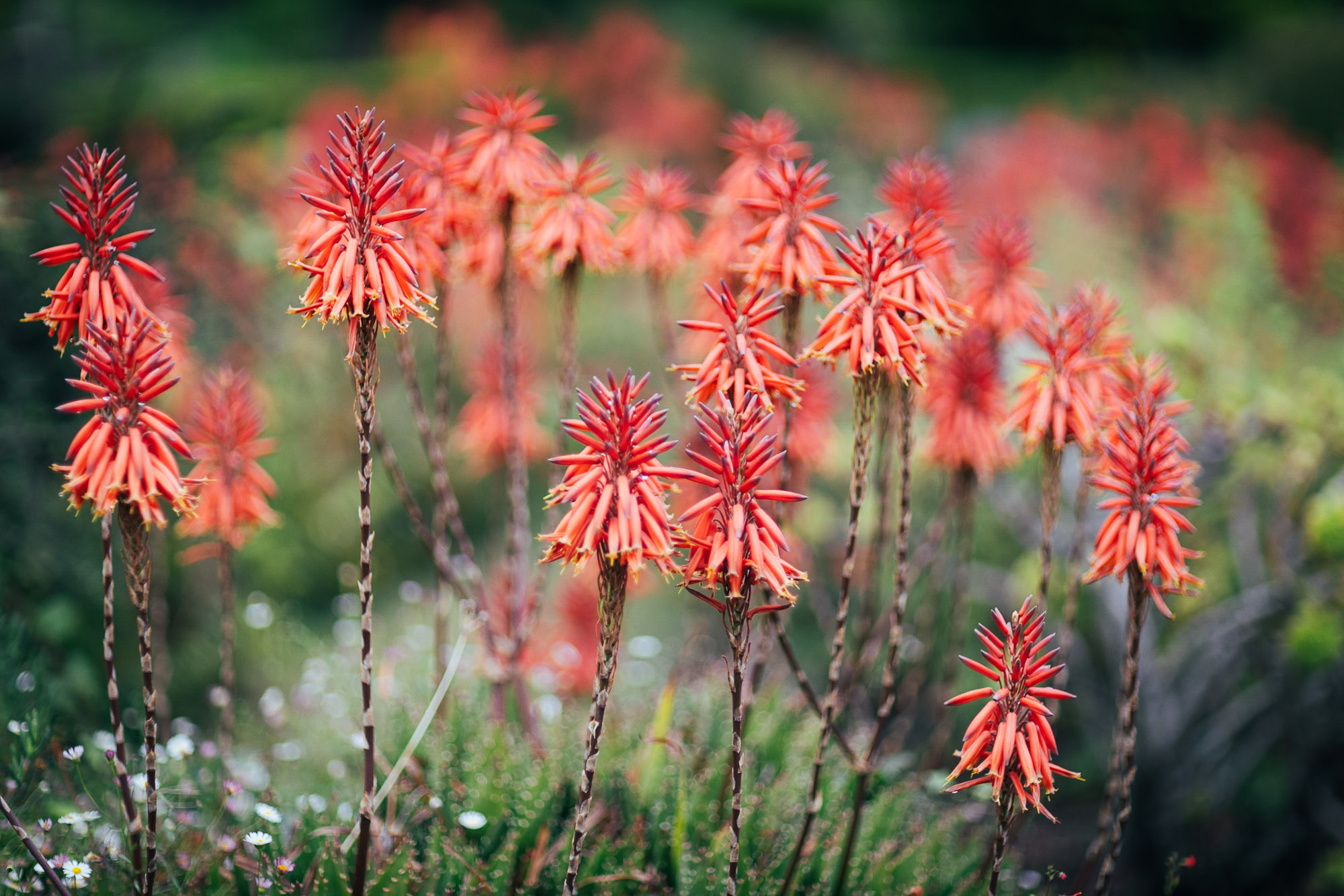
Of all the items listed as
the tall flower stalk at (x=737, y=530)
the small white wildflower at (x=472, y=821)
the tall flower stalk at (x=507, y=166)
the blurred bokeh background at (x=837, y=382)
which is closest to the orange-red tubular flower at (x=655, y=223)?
the tall flower stalk at (x=507, y=166)

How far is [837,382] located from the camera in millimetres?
6629

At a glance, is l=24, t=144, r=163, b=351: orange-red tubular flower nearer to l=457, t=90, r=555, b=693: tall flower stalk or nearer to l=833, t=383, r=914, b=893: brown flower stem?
l=457, t=90, r=555, b=693: tall flower stalk

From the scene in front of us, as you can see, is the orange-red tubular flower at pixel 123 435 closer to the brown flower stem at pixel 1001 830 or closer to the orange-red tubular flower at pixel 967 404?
the brown flower stem at pixel 1001 830

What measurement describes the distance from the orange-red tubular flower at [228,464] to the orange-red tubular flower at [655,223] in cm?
137

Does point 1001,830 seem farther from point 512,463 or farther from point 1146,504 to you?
point 512,463

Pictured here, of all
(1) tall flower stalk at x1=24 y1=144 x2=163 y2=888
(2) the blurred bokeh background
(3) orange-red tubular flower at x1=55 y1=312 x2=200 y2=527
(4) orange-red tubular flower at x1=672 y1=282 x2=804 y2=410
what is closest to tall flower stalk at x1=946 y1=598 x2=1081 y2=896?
(4) orange-red tubular flower at x1=672 y1=282 x2=804 y2=410

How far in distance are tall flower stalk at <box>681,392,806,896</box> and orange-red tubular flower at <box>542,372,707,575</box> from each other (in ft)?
0.26

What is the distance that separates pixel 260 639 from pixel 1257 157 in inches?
419

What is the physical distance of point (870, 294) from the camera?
6.55 feet

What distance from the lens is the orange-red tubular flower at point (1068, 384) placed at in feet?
7.56

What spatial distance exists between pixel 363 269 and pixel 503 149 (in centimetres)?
103

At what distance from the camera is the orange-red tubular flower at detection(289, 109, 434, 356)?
1788 millimetres

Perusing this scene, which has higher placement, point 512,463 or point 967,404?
point 967,404

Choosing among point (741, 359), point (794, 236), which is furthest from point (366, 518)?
point (794, 236)
